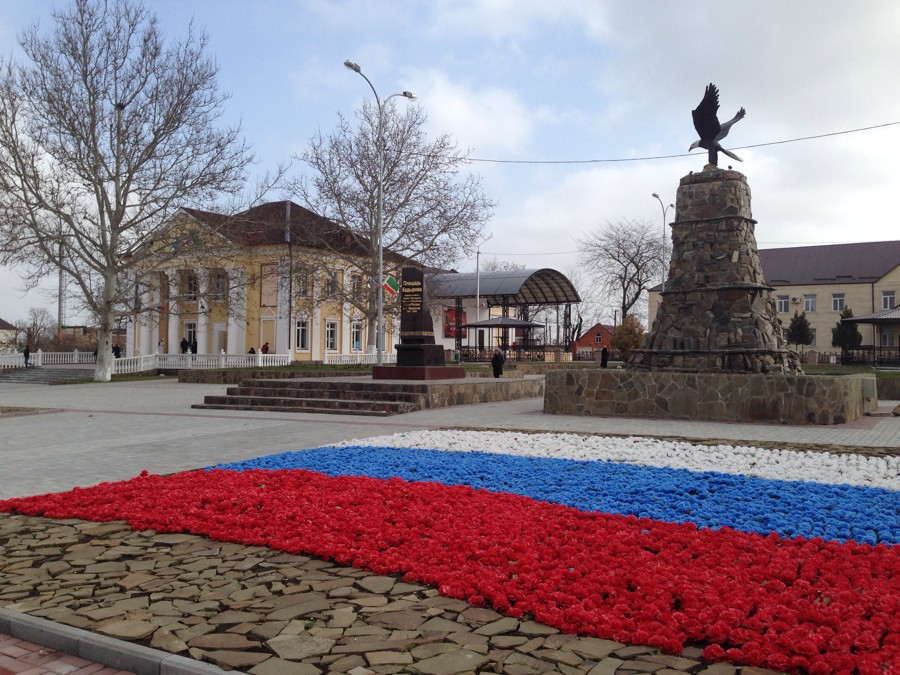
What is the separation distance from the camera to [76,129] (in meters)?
29.1

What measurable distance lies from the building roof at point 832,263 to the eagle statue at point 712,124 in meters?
46.0

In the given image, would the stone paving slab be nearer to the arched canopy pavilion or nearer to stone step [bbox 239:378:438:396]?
stone step [bbox 239:378:438:396]

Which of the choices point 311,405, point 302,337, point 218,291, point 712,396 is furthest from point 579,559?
point 302,337

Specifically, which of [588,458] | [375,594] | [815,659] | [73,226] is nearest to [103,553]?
[375,594]

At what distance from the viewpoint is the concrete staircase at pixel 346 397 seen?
17.4 m

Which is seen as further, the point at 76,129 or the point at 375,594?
the point at 76,129

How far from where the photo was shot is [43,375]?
3519 cm

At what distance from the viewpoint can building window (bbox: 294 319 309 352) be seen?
47.3 meters

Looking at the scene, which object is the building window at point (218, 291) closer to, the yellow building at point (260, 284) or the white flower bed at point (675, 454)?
the yellow building at point (260, 284)

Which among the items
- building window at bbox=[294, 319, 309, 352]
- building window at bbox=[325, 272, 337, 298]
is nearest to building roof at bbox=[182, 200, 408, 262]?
building window at bbox=[325, 272, 337, 298]

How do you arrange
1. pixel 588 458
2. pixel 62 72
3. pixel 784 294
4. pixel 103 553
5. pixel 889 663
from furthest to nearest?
pixel 784 294
pixel 62 72
pixel 588 458
pixel 103 553
pixel 889 663

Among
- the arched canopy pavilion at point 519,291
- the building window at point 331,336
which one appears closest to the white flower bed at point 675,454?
the arched canopy pavilion at point 519,291

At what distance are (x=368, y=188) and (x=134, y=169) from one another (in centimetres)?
1031

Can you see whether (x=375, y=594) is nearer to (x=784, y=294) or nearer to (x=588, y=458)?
(x=588, y=458)
